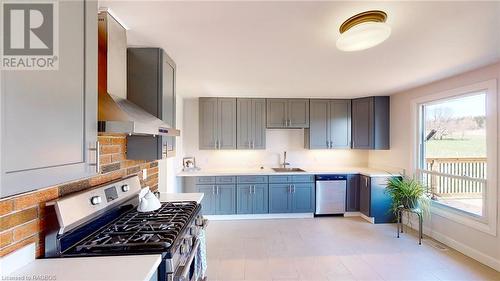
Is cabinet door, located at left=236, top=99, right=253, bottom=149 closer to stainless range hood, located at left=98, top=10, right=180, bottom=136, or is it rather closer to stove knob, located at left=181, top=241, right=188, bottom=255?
stainless range hood, located at left=98, top=10, right=180, bottom=136

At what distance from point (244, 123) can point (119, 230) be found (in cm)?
329

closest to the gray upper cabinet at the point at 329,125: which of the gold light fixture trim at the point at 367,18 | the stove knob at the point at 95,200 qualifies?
the gold light fixture trim at the point at 367,18

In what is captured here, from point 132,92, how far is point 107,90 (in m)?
0.53

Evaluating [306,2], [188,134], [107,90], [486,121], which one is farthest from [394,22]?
[188,134]

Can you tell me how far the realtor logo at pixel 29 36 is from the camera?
717mm

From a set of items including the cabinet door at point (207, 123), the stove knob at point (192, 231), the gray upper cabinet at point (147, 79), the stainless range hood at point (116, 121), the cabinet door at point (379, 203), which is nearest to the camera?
the stainless range hood at point (116, 121)

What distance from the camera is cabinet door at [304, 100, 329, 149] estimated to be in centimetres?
473

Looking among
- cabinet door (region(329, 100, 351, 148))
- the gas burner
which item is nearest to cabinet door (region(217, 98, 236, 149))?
cabinet door (region(329, 100, 351, 148))

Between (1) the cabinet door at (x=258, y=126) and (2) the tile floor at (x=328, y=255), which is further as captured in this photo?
(1) the cabinet door at (x=258, y=126)

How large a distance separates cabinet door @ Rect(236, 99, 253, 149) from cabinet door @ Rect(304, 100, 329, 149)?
1229 mm

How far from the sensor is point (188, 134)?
4.70 metres

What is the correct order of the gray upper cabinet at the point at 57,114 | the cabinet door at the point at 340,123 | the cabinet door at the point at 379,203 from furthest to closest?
the cabinet door at the point at 340,123
the cabinet door at the point at 379,203
the gray upper cabinet at the point at 57,114

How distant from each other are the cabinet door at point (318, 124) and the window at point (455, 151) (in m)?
1.57

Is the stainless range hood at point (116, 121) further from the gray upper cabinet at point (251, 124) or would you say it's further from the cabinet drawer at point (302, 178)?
the cabinet drawer at point (302, 178)
